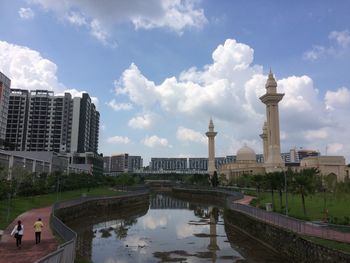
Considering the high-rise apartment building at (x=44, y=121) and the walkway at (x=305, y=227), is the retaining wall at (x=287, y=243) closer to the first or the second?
the walkway at (x=305, y=227)

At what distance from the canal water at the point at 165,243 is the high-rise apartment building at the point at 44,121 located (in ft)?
417

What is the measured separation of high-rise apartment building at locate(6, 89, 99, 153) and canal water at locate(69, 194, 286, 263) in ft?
417

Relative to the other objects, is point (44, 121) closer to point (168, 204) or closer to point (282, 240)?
point (168, 204)

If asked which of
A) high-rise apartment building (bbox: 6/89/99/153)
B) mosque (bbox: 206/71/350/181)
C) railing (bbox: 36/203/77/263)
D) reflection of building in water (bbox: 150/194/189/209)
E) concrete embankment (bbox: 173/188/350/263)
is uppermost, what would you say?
high-rise apartment building (bbox: 6/89/99/153)

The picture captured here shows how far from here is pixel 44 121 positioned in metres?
178

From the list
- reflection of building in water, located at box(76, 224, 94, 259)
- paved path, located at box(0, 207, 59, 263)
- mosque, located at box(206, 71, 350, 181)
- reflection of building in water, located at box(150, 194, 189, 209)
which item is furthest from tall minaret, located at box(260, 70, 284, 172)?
paved path, located at box(0, 207, 59, 263)

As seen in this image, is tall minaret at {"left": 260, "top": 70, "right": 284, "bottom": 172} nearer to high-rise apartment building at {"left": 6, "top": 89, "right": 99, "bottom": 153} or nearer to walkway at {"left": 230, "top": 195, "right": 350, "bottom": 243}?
walkway at {"left": 230, "top": 195, "right": 350, "bottom": 243}

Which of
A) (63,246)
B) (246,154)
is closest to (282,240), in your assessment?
(63,246)

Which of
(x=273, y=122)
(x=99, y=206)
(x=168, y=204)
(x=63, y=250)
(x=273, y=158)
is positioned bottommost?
A: (x=168, y=204)

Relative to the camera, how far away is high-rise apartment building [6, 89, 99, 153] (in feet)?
575

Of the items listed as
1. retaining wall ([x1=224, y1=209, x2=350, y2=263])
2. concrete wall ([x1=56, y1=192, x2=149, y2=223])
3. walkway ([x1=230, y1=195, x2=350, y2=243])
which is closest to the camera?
retaining wall ([x1=224, y1=209, x2=350, y2=263])

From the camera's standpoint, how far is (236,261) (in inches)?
1256

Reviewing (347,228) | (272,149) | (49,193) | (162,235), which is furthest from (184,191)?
(347,228)

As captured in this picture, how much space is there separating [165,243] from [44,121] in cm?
15170
